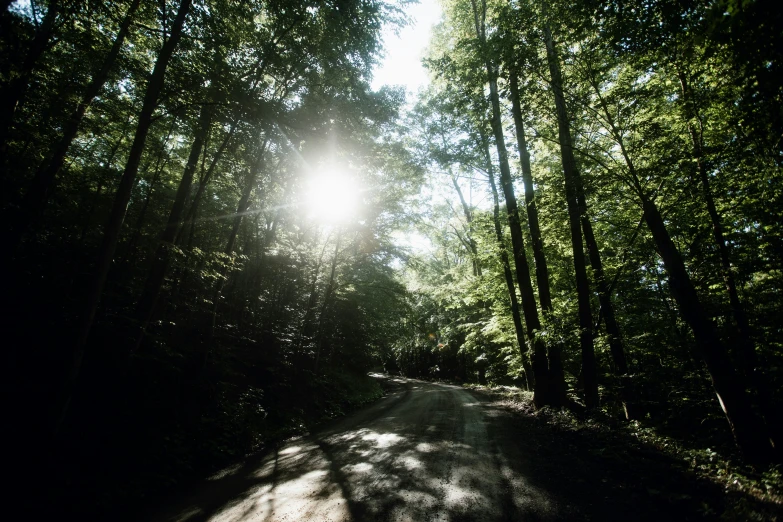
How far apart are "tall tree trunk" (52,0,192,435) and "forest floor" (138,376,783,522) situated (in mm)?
2413

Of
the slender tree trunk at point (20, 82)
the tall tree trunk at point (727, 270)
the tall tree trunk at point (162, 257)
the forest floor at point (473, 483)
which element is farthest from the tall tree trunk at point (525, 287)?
the slender tree trunk at point (20, 82)

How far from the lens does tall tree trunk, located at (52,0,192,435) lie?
5285mm

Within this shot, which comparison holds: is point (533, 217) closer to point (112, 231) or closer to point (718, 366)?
point (718, 366)

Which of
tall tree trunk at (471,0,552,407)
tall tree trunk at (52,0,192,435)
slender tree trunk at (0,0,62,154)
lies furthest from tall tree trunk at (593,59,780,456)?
slender tree trunk at (0,0,62,154)

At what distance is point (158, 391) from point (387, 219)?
40.7 ft

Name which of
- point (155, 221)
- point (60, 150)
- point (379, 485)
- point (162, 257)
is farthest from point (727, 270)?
point (155, 221)

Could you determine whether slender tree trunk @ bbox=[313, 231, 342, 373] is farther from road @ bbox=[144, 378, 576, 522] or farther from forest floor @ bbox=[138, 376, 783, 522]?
forest floor @ bbox=[138, 376, 783, 522]

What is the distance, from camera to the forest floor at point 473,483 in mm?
3842

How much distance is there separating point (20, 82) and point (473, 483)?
10.6 metres

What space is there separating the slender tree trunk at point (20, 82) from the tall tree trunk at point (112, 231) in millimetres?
2095

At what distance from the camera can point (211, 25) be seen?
733cm

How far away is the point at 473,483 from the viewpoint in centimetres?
471

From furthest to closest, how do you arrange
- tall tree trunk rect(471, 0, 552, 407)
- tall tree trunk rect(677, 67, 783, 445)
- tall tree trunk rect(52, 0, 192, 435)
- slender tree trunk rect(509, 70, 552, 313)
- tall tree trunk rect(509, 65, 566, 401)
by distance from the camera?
1. slender tree trunk rect(509, 70, 552, 313)
2. tall tree trunk rect(471, 0, 552, 407)
3. tall tree trunk rect(509, 65, 566, 401)
4. tall tree trunk rect(677, 67, 783, 445)
5. tall tree trunk rect(52, 0, 192, 435)

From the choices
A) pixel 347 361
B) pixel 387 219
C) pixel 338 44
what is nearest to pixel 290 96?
A: pixel 338 44
